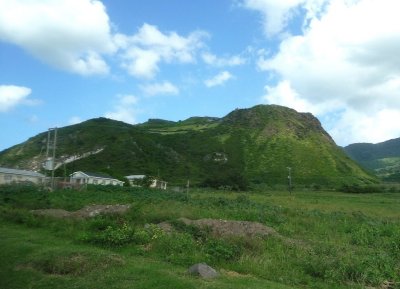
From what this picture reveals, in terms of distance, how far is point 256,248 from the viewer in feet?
53.6

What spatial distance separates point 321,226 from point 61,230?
1464 centimetres

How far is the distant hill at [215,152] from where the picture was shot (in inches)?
5413

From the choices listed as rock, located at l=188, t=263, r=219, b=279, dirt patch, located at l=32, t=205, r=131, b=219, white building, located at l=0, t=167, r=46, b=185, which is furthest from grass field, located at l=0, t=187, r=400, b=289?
white building, located at l=0, t=167, r=46, b=185

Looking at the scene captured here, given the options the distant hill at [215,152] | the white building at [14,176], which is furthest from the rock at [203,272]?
the distant hill at [215,152]

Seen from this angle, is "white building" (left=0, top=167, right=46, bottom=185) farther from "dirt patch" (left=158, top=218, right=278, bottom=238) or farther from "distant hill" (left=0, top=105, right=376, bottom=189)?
"dirt patch" (left=158, top=218, right=278, bottom=238)

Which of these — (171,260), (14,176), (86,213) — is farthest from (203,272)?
(14,176)

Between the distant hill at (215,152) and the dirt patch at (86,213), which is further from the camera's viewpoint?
the distant hill at (215,152)

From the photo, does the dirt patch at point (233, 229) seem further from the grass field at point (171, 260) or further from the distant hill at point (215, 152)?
the distant hill at point (215, 152)

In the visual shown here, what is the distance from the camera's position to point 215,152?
16225cm

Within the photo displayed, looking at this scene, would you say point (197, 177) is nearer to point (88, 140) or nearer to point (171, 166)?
point (171, 166)

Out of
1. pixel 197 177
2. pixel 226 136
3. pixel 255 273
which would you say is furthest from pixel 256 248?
pixel 226 136

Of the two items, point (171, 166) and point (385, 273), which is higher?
point (171, 166)

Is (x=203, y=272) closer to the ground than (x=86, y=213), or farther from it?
closer to the ground

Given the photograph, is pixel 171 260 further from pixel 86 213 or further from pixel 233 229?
pixel 86 213
